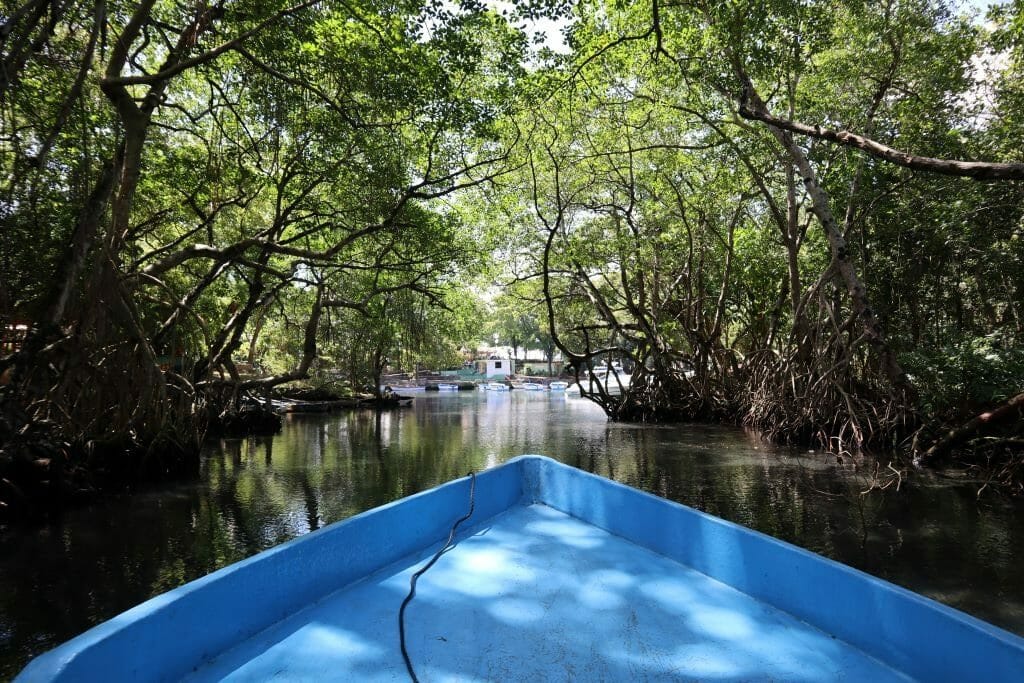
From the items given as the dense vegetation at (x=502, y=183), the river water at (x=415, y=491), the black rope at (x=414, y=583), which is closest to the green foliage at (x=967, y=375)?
the dense vegetation at (x=502, y=183)

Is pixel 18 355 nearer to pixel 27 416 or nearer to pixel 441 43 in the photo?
pixel 27 416

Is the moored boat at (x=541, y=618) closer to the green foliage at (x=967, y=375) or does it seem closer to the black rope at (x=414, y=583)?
the black rope at (x=414, y=583)

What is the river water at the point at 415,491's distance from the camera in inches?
158

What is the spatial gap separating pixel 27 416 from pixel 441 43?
6.30 meters

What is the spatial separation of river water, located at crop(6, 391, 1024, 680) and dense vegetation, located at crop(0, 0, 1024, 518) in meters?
0.91

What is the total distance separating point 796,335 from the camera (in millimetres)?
10477

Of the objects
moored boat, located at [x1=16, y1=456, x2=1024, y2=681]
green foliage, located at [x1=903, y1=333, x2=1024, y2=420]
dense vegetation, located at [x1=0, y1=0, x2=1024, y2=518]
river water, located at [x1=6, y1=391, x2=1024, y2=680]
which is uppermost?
dense vegetation, located at [x1=0, y1=0, x2=1024, y2=518]

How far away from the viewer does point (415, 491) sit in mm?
7332

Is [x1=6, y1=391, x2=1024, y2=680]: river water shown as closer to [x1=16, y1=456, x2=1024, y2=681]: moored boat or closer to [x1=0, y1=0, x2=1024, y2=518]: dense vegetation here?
[x1=0, y1=0, x2=1024, y2=518]: dense vegetation

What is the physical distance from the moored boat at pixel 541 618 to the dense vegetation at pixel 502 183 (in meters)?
3.16

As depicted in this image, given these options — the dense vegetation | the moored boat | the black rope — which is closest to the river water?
the dense vegetation

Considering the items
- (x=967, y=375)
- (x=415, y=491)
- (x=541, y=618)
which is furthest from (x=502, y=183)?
(x=541, y=618)

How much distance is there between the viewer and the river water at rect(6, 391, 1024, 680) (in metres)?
4.01

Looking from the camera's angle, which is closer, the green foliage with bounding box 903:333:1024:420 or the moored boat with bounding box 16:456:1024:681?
the moored boat with bounding box 16:456:1024:681
